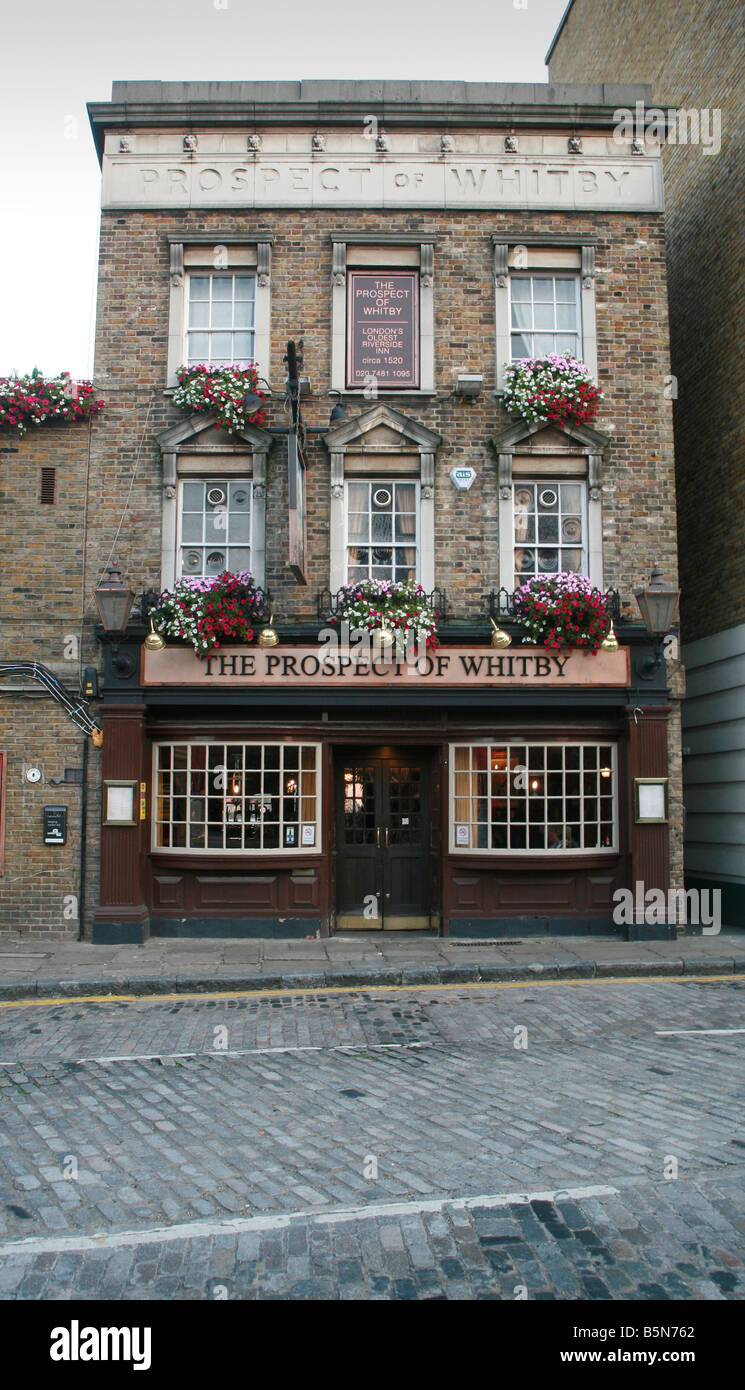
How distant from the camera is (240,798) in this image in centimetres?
1301

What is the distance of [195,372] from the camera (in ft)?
42.3

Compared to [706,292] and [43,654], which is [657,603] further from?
[43,654]

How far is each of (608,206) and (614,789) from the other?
8479 mm

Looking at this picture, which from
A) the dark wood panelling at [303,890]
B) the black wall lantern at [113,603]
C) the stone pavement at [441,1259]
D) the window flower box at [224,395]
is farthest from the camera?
the dark wood panelling at [303,890]

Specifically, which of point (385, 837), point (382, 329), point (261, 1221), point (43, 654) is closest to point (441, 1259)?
point (261, 1221)

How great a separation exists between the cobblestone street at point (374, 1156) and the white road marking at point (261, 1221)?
1 cm

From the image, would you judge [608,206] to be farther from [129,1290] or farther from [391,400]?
[129,1290]

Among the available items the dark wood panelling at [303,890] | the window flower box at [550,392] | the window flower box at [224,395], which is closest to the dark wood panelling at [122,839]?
the dark wood panelling at [303,890]

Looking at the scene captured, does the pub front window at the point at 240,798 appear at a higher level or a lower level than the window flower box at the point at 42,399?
lower

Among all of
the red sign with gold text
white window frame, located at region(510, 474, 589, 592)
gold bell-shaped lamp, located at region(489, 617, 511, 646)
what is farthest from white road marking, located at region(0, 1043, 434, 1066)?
the red sign with gold text

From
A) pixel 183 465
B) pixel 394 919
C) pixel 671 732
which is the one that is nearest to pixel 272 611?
pixel 183 465

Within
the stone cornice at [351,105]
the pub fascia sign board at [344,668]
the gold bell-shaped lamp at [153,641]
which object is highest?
the stone cornice at [351,105]

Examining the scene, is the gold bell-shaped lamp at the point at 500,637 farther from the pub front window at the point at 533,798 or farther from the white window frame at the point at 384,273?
the white window frame at the point at 384,273

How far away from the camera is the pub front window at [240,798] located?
12977 millimetres
